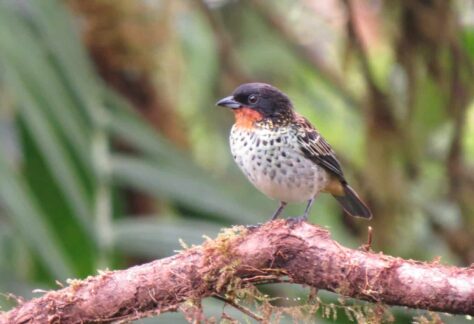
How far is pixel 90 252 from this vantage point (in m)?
4.90

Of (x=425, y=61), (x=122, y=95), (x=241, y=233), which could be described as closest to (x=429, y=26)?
(x=425, y=61)

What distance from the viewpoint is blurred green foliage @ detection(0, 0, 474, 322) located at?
16.3 ft

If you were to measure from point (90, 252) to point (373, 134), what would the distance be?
6.67 ft

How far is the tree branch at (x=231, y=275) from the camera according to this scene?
2760mm

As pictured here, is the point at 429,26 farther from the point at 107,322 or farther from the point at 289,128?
the point at 107,322

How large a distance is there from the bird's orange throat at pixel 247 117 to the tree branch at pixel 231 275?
44.4 inches

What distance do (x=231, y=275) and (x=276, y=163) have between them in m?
1.17

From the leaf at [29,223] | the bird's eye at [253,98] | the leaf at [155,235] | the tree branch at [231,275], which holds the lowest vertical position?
the tree branch at [231,275]

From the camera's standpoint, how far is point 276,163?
4.05m

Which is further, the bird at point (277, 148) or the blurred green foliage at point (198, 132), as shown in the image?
the blurred green foliage at point (198, 132)

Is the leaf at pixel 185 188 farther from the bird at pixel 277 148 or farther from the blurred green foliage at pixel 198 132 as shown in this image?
the bird at pixel 277 148

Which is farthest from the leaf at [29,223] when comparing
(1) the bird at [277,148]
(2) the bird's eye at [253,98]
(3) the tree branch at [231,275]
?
(3) the tree branch at [231,275]

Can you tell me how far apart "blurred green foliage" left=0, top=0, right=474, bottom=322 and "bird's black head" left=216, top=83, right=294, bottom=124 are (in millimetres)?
798

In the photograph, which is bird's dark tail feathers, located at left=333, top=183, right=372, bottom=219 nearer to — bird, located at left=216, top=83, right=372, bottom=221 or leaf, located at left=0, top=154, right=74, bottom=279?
bird, located at left=216, top=83, right=372, bottom=221
